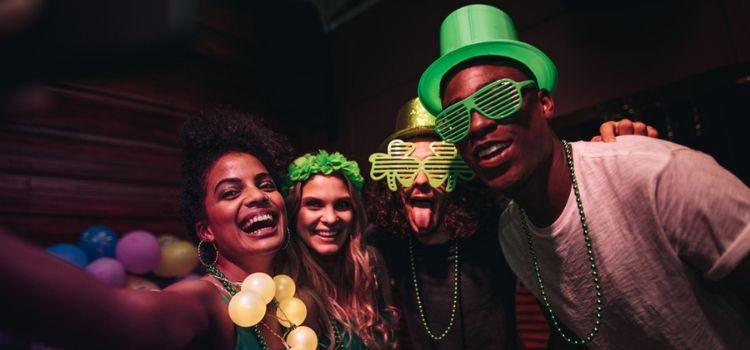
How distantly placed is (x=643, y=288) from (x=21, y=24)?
1.82 m

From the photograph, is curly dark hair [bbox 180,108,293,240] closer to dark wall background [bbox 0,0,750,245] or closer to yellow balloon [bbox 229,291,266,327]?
dark wall background [bbox 0,0,750,245]

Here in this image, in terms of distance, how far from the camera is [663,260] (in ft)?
5.04

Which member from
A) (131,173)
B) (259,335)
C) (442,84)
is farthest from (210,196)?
(131,173)

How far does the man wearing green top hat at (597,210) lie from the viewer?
1.42m

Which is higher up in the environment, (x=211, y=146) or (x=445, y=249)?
(x=211, y=146)

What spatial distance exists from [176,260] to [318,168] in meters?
1.85

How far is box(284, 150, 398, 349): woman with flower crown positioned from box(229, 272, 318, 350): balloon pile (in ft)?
0.86

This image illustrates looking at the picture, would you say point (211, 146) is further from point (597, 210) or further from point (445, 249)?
point (597, 210)

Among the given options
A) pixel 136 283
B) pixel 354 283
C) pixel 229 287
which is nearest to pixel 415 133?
pixel 354 283

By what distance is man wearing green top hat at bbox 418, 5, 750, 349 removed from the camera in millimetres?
1417

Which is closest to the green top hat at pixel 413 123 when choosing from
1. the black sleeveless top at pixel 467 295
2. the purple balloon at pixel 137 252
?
the black sleeveless top at pixel 467 295

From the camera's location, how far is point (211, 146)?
2.11 m

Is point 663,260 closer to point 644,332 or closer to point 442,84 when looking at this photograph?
point 644,332

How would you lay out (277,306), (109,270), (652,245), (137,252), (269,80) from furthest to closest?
(269,80)
(137,252)
(109,270)
(277,306)
(652,245)
